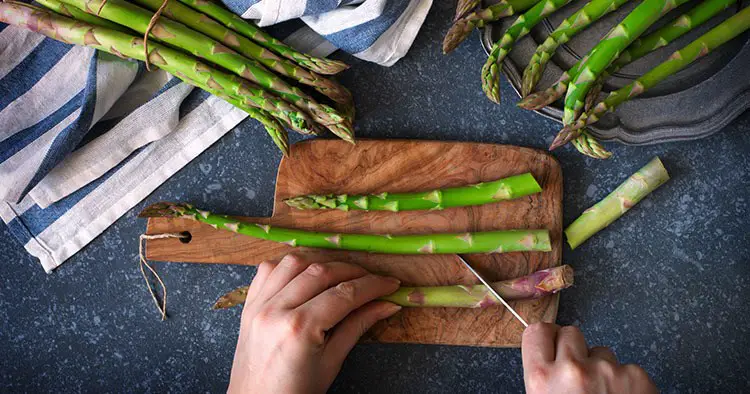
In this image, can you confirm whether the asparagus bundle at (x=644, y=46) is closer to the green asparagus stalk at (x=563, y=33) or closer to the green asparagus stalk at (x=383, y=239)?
the green asparagus stalk at (x=563, y=33)

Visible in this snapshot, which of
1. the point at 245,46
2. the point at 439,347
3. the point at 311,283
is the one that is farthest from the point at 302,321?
the point at 245,46

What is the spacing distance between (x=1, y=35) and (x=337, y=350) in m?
1.22

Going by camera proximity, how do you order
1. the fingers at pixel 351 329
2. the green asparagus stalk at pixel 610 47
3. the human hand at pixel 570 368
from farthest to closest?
the fingers at pixel 351 329 < the green asparagus stalk at pixel 610 47 < the human hand at pixel 570 368

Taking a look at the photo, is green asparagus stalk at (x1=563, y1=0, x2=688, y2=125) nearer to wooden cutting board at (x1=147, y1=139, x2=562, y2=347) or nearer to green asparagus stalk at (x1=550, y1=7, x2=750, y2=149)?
green asparagus stalk at (x1=550, y1=7, x2=750, y2=149)

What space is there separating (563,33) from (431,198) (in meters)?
0.53

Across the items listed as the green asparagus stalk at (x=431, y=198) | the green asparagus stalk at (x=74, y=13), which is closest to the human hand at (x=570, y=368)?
the green asparagus stalk at (x=431, y=198)

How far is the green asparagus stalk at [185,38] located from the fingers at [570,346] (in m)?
0.87

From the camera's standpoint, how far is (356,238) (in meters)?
1.68

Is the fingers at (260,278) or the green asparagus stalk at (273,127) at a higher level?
the green asparagus stalk at (273,127)

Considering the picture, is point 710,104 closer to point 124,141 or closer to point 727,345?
point 727,345

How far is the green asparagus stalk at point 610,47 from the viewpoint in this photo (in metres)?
1.49

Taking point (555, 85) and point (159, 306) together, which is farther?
point (159, 306)

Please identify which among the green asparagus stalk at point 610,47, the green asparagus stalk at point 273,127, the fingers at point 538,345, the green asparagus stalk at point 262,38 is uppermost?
the green asparagus stalk at point 262,38

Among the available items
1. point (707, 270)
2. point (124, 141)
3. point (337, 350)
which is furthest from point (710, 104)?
point (124, 141)
